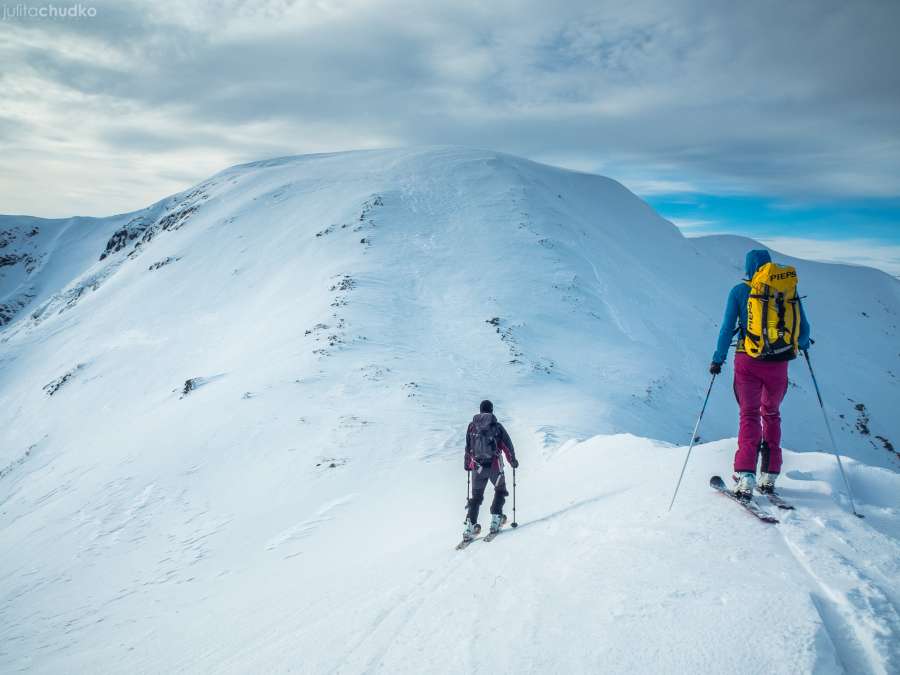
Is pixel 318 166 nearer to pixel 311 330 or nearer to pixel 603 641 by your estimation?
pixel 311 330

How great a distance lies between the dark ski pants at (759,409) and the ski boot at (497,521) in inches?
129

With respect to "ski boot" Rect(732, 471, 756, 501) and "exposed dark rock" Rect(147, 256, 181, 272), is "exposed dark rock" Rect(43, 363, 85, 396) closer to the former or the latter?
"exposed dark rock" Rect(147, 256, 181, 272)

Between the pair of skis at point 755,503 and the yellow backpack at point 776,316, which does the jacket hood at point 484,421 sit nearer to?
the pair of skis at point 755,503

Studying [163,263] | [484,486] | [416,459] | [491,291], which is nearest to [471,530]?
[484,486]

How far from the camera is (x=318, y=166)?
56.9 metres

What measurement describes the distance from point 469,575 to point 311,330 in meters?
18.4

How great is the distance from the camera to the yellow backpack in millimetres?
5574

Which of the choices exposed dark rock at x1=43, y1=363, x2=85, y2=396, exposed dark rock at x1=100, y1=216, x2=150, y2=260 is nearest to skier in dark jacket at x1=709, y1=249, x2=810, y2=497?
exposed dark rock at x1=43, y1=363, x2=85, y2=396

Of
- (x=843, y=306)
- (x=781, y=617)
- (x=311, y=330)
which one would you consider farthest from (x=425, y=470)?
(x=843, y=306)

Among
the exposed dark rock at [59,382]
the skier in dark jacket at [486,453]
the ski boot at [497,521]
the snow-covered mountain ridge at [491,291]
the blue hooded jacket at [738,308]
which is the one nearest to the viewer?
the blue hooded jacket at [738,308]

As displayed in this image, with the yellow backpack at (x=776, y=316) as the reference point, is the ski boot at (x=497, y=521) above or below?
below

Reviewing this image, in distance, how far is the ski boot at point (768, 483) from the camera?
5555 mm

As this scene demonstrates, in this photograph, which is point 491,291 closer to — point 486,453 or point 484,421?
point 484,421

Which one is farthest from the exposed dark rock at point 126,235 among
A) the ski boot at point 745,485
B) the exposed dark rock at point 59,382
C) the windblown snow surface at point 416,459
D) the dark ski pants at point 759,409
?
the ski boot at point 745,485
